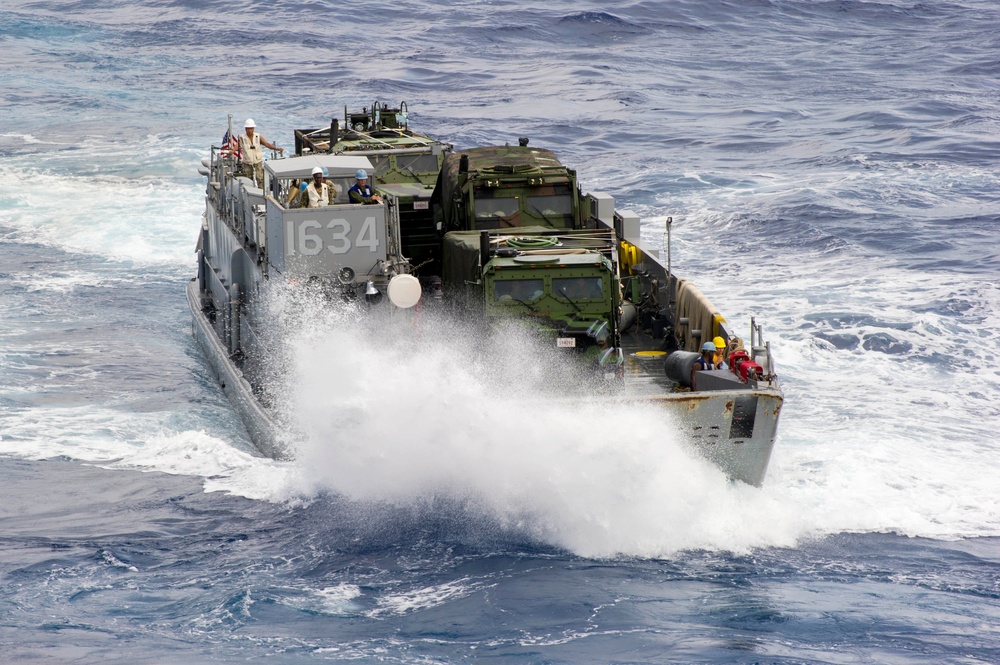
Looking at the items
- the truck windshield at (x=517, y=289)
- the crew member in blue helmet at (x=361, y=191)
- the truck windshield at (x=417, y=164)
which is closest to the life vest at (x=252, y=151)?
the truck windshield at (x=417, y=164)

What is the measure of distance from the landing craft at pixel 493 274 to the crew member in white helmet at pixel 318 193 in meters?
0.07

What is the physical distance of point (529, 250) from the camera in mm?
17406

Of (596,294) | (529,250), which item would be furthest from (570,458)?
(529,250)

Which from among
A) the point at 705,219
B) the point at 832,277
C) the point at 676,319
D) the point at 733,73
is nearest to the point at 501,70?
the point at 733,73

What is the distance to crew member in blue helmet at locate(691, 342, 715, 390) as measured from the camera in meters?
16.0

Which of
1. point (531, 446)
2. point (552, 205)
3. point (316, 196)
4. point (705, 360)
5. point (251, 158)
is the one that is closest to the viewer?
point (531, 446)

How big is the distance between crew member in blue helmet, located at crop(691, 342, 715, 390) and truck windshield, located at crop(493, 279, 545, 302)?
2.15 metres

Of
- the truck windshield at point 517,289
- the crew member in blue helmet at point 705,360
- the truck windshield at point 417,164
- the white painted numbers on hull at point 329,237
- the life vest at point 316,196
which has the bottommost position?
the crew member in blue helmet at point 705,360

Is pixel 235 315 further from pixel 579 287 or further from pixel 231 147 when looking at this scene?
pixel 579 287

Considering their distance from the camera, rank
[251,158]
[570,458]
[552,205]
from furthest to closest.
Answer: [251,158], [552,205], [570,458]

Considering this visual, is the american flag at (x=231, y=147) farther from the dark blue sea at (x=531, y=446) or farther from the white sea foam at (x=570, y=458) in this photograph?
the white sea foam at (x=570, y=458)

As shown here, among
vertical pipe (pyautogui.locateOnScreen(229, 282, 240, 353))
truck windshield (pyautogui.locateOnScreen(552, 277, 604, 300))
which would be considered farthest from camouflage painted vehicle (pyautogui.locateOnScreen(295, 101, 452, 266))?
truck windshield (pyautogui.locateOnScreen(552, 277, 604, 300))

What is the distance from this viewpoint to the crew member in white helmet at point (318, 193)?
18.2 metres

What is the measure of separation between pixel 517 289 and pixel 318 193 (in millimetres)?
3541
